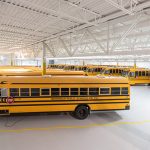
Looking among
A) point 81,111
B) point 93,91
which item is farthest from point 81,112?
point 93,91

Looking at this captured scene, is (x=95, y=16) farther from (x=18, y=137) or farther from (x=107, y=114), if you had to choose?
(x=18, y=137)

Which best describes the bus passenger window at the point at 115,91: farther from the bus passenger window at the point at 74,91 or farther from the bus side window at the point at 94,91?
the bus passenger window at the point at 74,91

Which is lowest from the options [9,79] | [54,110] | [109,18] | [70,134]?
[70,134]

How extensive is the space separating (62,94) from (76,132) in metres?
2.12

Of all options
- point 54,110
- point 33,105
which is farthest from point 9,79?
point 54,110

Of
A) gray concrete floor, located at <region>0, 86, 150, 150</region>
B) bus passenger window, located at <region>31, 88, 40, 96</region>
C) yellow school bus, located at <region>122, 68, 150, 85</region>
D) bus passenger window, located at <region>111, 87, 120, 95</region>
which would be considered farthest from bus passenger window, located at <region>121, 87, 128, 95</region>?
yellow school bus, located at <region>122, 68, 150, 85</region>

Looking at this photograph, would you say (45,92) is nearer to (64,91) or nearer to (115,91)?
(64,91)

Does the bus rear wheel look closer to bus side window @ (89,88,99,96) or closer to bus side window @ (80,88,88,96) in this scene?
bus side window @ (80,88,88,96)

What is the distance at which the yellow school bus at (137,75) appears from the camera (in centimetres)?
2069

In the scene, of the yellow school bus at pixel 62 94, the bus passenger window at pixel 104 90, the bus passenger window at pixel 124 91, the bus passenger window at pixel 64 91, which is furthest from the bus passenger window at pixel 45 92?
the bus passenger window at pixel 124 91

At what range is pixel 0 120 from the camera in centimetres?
880

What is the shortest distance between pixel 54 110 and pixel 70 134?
181cm

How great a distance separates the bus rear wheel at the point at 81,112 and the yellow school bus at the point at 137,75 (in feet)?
42.2

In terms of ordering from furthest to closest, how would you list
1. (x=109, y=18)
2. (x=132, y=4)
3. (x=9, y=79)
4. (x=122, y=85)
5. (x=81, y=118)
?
(x=122, y=85) < (x=81, y=118) < (x=9, y=79) < (x=109, y=18) < (x=132, y=4)
